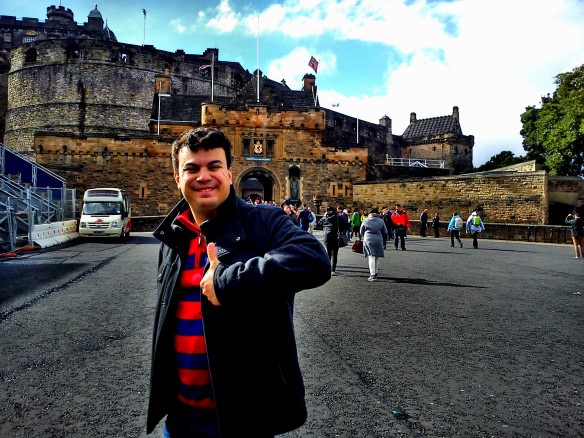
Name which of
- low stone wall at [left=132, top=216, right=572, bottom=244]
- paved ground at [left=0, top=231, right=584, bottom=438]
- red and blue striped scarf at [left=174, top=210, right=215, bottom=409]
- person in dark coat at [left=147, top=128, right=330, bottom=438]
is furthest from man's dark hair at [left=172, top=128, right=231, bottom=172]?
low stone wall at [left=132, top=216, right=572, bottom=244]

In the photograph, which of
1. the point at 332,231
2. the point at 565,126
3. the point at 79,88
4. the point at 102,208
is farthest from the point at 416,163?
the point at 332,231

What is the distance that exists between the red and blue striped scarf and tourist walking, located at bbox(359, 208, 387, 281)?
6990 mm

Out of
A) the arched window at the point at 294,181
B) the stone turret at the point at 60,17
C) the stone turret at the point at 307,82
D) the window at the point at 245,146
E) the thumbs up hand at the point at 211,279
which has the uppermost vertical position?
the stone turret at the point at 60,17

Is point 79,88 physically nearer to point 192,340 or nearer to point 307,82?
point 307,82

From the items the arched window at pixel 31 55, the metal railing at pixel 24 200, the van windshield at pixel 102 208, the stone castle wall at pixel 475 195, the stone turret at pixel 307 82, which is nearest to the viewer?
the metal railing at pixel 24 200

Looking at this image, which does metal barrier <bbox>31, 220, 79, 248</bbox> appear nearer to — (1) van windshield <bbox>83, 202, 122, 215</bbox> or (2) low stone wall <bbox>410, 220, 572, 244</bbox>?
(1) van windshield <bbox>83, 202, 122, 215</bbox>

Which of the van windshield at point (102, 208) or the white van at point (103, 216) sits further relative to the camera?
the van windshield at point (102, 208)

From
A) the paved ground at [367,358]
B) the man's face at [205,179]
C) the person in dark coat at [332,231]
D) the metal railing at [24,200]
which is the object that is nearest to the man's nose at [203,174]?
the man's face at [205,179]

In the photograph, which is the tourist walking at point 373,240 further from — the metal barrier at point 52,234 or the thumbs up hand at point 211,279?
the metal barrier at point 52,234

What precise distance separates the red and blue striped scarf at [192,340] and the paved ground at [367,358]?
1.36m

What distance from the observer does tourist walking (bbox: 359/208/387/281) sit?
8453 millimetres

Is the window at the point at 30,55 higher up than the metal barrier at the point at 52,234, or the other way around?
the window at the point at 30,55

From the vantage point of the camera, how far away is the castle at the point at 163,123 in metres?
29.6

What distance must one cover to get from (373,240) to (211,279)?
733 centimetres
